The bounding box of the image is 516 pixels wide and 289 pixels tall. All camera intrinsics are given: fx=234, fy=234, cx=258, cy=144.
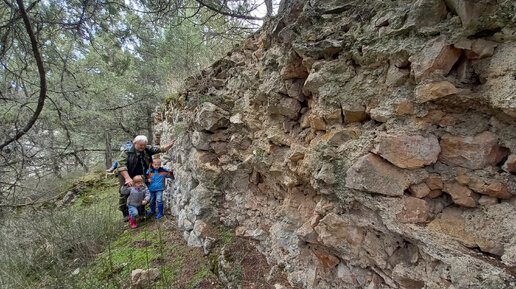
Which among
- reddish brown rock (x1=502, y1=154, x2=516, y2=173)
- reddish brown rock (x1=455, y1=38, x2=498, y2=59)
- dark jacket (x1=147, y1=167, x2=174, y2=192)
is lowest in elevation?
dark jacket (x1=147, y1=167, x2=174, y2=192)

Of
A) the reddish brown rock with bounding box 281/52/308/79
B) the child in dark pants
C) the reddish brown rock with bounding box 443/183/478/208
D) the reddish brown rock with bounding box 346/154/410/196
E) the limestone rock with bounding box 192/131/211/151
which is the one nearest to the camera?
the reddish brown rock with bounding box 443/183/478/208

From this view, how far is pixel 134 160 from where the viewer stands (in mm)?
4414

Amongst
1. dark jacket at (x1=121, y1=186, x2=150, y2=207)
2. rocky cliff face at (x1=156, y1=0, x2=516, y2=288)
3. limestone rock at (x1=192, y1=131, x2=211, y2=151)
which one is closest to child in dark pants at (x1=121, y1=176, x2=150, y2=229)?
dark jacket at (x1=121, y1=186, x2=150, y2=207)

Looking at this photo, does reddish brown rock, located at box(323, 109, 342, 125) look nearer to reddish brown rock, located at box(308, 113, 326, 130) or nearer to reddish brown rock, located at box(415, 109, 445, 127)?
reddish brown rock, located at box(308, 113, 326, 130)

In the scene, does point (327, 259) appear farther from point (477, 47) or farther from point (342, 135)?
point (477, 47)

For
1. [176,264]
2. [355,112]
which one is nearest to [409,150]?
[355,112]

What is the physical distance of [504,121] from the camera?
1282 millimetres

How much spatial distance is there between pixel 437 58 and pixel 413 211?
95 cm

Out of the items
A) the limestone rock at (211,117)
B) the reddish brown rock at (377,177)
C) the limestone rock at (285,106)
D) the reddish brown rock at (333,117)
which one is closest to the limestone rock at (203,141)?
the limestone rock at (211,117)

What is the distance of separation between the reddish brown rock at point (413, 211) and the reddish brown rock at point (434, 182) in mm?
111

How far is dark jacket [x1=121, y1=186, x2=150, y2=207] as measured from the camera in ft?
14.4

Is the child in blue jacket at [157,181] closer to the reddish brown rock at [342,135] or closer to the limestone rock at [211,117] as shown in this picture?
the limestone rock at [211,117]

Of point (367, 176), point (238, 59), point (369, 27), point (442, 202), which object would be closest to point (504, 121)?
point (442, 202)

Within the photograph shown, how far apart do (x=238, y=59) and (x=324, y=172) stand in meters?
2.56
